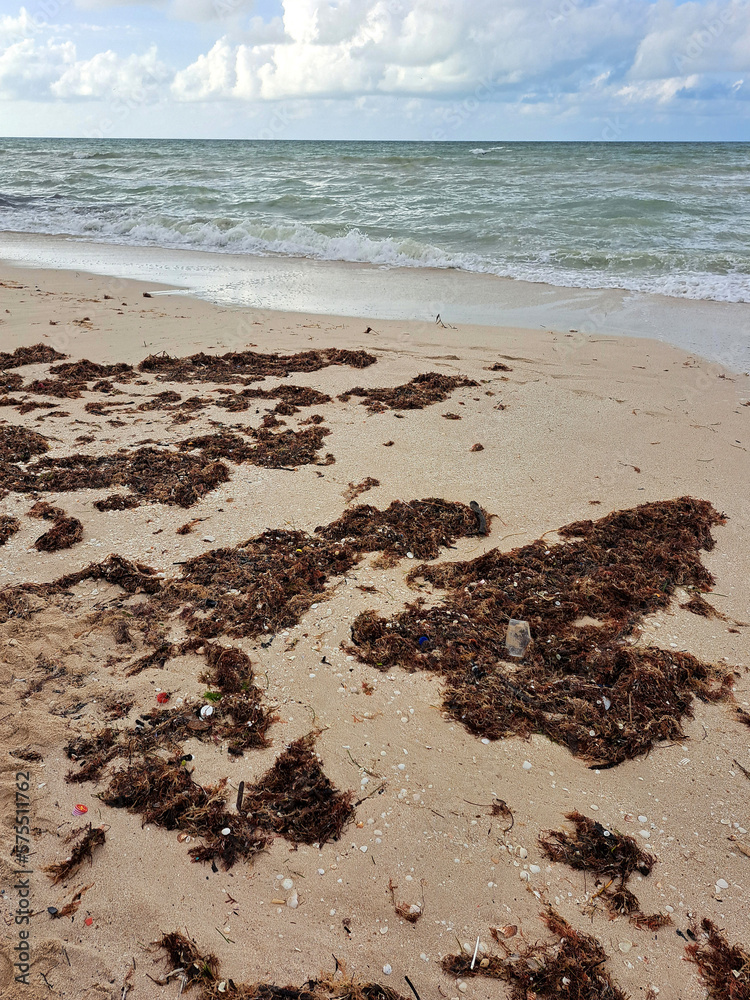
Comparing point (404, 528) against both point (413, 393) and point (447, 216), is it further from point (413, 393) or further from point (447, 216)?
point (447, 216)

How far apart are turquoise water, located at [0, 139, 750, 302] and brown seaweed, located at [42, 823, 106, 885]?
33.5ft

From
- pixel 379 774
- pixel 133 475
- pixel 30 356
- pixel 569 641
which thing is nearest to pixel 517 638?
pixel 569 641

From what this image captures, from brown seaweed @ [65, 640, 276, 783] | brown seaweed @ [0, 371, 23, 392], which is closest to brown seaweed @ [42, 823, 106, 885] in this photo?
brown seaweed @ [65, 640, 276, 783]

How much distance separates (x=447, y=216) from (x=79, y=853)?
1578 cm

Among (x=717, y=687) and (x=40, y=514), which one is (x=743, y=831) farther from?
(x=40, y=514)

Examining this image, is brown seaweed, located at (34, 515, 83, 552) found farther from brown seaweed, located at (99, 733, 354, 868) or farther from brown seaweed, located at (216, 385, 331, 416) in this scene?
brown seaweed, located at (216, 385, 331, 416)

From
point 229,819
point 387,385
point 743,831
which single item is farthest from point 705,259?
point 229,819

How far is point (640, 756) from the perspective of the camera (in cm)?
231

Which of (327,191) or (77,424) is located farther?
(327,191)

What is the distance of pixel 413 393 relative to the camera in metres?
5.54

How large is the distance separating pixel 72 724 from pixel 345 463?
257 cm

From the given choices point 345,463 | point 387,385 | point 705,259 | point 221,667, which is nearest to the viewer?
point 221,667

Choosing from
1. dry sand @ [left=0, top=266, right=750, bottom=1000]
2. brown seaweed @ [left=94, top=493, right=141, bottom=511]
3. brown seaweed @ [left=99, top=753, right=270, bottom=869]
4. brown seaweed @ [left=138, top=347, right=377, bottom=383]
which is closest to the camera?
dry sand @ [left=0, top=266, right=750, bottom=1000]

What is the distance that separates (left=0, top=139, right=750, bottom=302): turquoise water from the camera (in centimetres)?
1114
